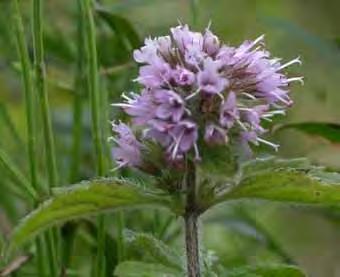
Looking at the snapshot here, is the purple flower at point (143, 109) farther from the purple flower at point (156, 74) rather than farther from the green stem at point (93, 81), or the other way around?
the green stem at point (93, 81)

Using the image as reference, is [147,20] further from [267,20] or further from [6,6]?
[267,20]

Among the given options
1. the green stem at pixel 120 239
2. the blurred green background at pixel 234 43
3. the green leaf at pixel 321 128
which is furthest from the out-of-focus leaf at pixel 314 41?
the green stem at pixel 120 239

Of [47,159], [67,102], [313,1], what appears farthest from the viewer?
[313,1]

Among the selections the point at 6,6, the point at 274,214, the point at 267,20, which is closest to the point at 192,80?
the point at 267,20

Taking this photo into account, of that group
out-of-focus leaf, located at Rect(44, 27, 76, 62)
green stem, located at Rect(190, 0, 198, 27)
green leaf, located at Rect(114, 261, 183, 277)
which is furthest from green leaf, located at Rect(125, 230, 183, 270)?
out-of-focus leaf, located at Rect(44, 27, 76, 62)

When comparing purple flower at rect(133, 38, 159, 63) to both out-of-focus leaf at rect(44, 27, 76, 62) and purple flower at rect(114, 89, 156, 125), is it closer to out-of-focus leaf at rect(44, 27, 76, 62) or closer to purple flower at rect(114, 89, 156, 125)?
purple flower at rect(114, 89, 156, 125)

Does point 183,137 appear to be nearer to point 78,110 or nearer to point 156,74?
point 156,74

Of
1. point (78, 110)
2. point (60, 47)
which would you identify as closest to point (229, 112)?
point (78, 110)
